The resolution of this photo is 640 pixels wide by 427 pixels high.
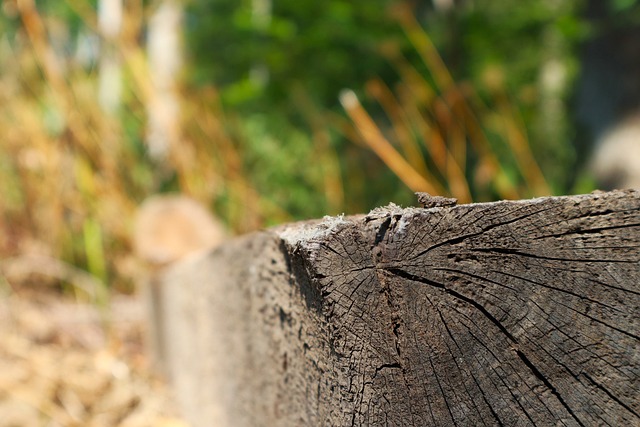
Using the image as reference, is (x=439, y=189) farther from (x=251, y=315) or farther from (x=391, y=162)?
(x=251, y=315)

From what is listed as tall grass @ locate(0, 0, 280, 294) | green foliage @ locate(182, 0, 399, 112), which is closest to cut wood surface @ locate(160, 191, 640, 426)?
tall grass @ locate(0, 0, 280, 294)

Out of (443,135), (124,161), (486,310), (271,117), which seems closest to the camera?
(486,310)

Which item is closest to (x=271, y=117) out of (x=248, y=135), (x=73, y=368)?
(x=248, y=135)

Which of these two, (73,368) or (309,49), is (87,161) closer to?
(73,368)

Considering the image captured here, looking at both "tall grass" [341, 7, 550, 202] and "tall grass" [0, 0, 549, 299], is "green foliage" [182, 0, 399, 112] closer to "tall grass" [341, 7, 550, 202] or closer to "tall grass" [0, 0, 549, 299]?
"tall grass" [0, 0, 549, 299]

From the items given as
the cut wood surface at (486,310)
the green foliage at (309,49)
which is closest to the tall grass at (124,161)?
the green foliage at (309,49)

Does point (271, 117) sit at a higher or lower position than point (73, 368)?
higher
